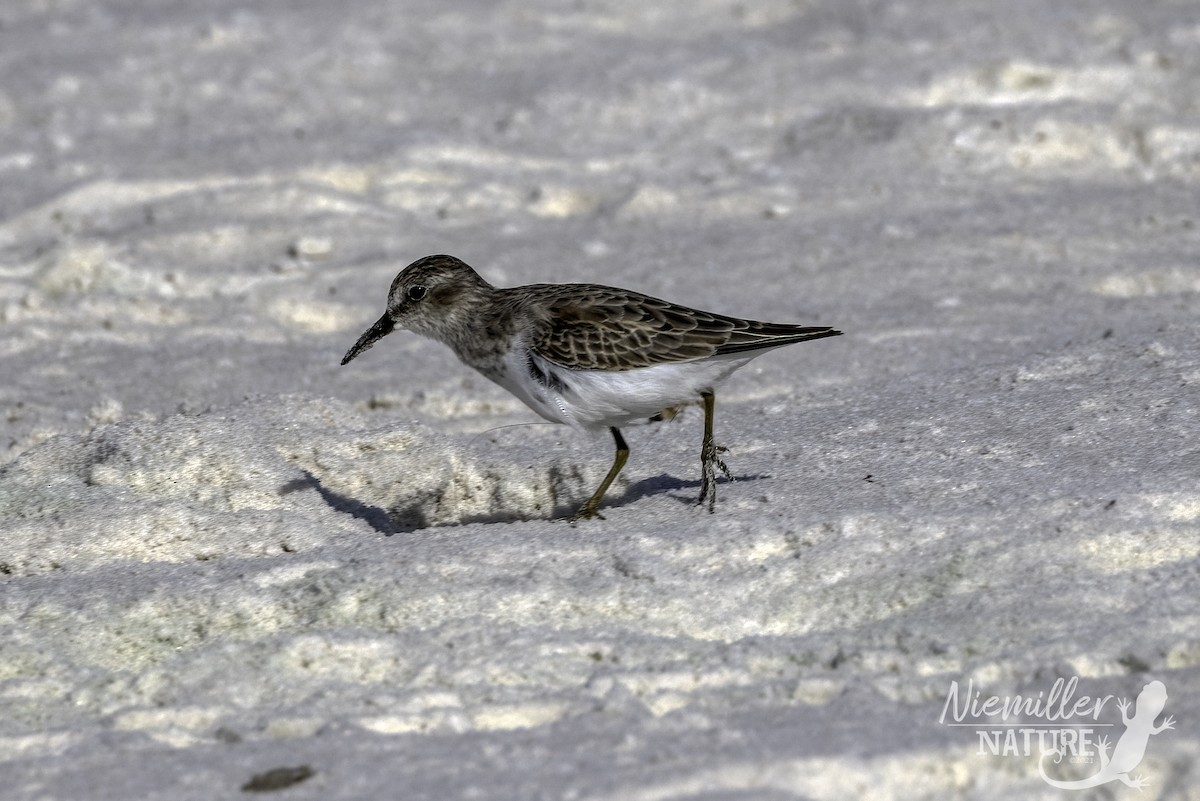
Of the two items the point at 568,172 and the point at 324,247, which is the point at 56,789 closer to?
the point at 324,247

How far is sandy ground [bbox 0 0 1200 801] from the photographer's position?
329cm

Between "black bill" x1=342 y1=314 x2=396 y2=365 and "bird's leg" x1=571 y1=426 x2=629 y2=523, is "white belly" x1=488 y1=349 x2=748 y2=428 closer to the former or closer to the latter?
"bird's leg" x1=571 y1=426 x2=629 y2=523

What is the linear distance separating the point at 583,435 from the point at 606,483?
69 centimetres

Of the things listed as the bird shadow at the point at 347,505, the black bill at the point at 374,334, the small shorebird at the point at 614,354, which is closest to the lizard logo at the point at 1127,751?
the small shorebird at the point at 614,354

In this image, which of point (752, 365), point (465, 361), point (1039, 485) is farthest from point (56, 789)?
point (752, 365)

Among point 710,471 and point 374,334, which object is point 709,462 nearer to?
point 710,471

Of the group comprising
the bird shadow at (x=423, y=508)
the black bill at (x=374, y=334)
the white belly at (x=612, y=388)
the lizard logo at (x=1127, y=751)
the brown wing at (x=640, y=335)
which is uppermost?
the black bill at (x=374, y=334)

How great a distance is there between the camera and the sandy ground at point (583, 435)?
3291 millimetres

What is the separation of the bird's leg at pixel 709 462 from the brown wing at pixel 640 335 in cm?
19

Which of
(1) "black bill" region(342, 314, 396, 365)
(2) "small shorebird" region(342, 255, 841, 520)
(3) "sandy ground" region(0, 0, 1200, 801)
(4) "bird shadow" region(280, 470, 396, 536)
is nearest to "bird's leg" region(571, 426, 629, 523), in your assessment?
(2) "small shorebird" region(342, 255, 841, 520)

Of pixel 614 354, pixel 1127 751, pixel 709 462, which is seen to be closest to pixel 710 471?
pixel 709 462

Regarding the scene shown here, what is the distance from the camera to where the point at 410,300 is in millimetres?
5223

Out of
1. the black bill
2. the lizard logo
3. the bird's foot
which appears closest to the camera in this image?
the lizard logo

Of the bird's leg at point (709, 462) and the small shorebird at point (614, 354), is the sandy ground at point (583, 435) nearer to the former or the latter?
the bird's leg at point (709, 462)
